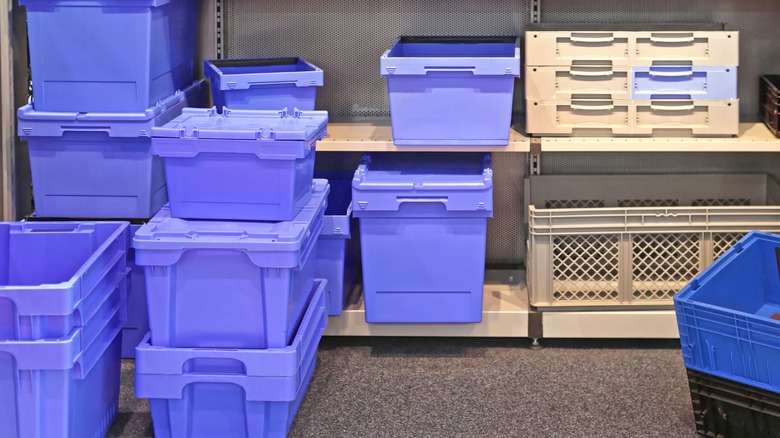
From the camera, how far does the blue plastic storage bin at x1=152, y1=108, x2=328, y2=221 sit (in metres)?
2.75

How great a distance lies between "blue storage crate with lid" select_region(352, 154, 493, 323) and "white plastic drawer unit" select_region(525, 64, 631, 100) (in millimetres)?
303

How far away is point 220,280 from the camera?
107 inches

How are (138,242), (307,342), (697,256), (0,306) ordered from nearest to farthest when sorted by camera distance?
(0,306), (138,242), (307,342), (697,256)

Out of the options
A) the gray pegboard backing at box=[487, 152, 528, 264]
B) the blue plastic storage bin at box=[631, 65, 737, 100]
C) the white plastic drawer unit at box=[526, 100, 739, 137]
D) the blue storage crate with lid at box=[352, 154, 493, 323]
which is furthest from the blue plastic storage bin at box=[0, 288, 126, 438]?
the blue plastic storage bin at box=[631, 65, 737, 100]

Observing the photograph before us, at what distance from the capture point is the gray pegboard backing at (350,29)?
12.7 ft

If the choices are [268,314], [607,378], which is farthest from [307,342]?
[607,378]

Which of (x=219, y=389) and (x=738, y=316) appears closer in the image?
(x=738, y=316)

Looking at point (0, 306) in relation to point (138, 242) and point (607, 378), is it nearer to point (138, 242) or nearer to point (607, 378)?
point (138, 242)

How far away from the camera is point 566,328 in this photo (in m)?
3.53

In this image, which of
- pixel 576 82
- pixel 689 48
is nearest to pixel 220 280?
pixel 576 82

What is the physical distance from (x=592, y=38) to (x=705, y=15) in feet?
2.02

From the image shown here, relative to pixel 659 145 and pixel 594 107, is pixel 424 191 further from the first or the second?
pixel 659 145

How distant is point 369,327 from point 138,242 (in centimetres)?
108

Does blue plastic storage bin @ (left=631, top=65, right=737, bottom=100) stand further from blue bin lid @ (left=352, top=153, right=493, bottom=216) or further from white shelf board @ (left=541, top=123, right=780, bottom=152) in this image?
blue bin lid @ (left=352, top=153, right=493, bottom=216)
